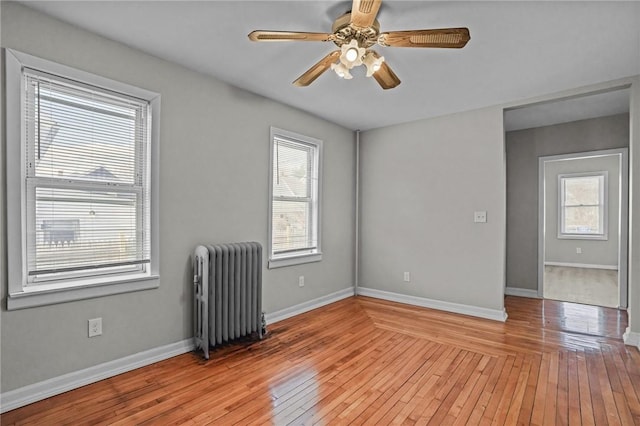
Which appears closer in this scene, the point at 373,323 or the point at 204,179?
the point at 204,179

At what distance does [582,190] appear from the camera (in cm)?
718

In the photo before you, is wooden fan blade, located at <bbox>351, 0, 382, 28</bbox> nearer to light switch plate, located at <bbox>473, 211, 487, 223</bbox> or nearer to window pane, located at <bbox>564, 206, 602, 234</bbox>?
light switch plate, located at <bbox>473, 211, 487, 223</bbox>

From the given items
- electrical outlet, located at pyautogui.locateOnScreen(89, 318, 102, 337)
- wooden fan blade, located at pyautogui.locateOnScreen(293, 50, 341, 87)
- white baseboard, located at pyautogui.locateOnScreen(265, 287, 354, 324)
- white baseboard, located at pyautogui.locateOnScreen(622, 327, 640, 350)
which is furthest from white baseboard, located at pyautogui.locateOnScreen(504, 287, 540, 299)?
electrical outlet, located at pyautogui.locateOnScreen(89, 318, 102, 337)

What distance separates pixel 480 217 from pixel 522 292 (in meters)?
1.90

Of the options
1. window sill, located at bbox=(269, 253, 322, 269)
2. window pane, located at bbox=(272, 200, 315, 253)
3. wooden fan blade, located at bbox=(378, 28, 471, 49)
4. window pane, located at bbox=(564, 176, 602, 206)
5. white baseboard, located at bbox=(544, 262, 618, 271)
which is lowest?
white baseboard, located at bbox=(544, 262, 618, 271)

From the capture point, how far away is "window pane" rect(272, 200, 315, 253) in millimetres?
3741

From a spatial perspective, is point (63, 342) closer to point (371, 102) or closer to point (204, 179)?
point (204, 179)

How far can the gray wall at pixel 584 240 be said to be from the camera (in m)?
6.83

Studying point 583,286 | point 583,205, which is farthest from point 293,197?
point 583,205

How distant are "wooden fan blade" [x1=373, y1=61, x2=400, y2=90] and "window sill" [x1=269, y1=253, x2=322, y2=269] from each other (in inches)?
84.7

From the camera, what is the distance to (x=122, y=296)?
2.41 metres

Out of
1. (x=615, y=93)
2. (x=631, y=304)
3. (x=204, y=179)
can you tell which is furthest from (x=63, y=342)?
(x=615, y=93)

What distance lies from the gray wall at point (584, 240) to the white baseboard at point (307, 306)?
17.5 feet

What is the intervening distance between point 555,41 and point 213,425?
345 centimetres
